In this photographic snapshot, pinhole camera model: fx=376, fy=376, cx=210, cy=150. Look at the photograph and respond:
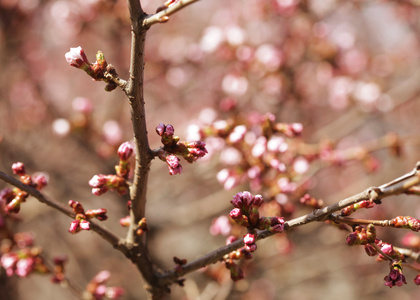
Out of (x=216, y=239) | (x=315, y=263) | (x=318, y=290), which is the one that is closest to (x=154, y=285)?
(x=216, y=239)

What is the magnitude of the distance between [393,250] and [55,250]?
20.9ft

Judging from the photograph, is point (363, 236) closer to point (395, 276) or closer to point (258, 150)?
point (395, 276)

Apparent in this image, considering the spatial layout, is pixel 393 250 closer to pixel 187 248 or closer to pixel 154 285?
pixel 154 285

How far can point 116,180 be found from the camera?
1786mm

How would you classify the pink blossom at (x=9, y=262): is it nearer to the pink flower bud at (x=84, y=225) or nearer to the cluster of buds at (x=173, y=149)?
the pink flower bud at (x=84, y=225)

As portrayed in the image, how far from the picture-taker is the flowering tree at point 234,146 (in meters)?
1.55

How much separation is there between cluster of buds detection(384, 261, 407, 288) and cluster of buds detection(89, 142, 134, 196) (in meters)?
1.21

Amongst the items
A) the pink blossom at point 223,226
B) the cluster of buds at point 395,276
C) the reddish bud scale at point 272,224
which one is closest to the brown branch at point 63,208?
the reddish bud scale at point 272,224

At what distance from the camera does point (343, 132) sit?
4.88 metres

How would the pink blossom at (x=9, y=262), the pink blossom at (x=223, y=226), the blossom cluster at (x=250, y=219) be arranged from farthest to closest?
1. the pink blossom at (x=223, y=226)
2. the pink blossom at (x=9, y=262)
3. the blossom cluster at (x=250, y=219)

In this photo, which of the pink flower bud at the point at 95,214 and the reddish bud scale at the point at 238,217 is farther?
the pink flower bud at the point at 95,214

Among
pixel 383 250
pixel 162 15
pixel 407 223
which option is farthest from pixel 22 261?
pixel 407 223

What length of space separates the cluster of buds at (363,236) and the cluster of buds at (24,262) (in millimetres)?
1837

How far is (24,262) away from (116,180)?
40.3 inches
